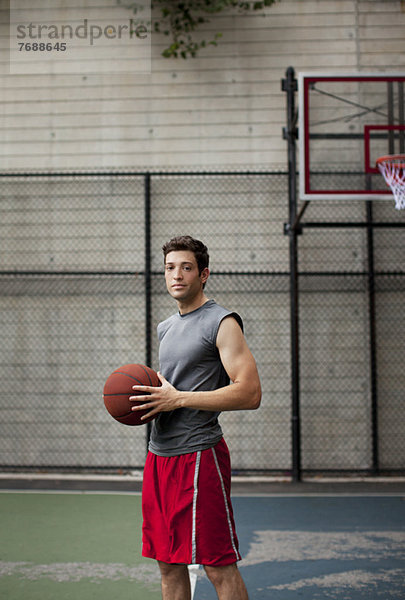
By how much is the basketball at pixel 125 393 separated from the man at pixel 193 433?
0.09m

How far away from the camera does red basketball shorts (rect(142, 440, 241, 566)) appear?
1.98m

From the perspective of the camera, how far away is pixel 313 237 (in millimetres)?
6223

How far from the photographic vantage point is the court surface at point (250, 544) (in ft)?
10.2

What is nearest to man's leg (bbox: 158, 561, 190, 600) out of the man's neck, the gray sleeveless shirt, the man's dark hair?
the gray sleeveless shirt

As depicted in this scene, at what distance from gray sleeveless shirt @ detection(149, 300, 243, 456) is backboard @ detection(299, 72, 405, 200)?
324 cm

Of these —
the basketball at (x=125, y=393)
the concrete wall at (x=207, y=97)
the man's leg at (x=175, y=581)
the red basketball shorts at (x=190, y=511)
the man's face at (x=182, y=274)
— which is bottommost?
the man's leg at (x=175, y=581)

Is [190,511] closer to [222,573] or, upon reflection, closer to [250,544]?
[222,573]

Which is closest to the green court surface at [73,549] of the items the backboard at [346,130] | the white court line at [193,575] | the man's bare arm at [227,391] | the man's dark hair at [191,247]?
the white court line at [193,575]

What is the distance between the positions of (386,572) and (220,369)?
2.07m

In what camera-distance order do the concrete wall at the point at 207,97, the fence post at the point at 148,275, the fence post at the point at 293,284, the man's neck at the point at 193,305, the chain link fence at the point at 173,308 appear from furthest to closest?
the concrete wall at the point at 207,97 < the chain link fence at the point at 173,308 < the fence post at the point at 148,275 < the fence post at the point at 293,284 < the man's neck at the point at 193,305

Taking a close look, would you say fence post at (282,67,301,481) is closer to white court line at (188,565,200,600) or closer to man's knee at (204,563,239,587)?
white court line at (188,565,200,600)

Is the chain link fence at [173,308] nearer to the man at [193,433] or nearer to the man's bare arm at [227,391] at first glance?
the man at [193,433]

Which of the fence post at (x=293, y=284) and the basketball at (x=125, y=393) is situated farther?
the fence post at (x=293, y=284)

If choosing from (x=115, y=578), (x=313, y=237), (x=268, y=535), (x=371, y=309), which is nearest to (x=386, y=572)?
(x=268, y=535)
